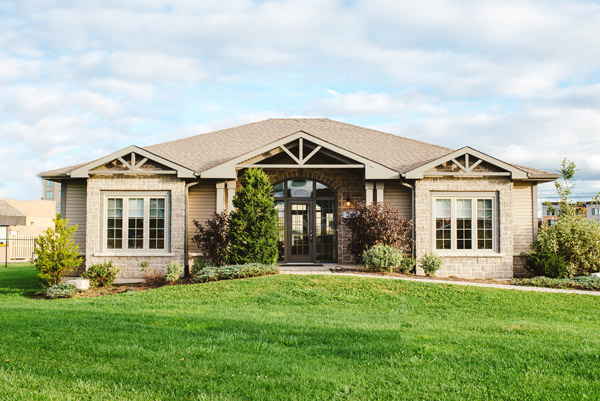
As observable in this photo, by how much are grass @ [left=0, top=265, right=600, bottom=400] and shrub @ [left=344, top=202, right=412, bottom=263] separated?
3980mm

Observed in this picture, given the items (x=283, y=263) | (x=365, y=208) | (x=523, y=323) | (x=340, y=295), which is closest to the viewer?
(x=523, y=323)

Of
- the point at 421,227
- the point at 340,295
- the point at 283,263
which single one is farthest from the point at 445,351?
the point at 283,263

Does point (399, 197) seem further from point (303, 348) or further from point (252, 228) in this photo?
point (303, 348)

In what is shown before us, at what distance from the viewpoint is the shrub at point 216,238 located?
1456cm

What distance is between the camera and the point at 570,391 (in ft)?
15.5

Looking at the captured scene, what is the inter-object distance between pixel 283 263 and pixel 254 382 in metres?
12.4

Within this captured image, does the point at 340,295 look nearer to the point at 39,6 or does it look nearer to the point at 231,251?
the point at 231,251

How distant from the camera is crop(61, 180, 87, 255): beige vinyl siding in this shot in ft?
55.6

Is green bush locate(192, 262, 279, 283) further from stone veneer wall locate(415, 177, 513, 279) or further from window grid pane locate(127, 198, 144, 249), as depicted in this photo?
stone veneer wall locate(415, 177, 513, 279)

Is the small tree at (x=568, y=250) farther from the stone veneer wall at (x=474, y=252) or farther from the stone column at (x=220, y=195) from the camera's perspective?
the stone column at (x=220, y=195)

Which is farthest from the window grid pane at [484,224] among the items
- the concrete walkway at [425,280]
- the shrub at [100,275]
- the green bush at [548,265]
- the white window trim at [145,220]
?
the shrub at [100,275]

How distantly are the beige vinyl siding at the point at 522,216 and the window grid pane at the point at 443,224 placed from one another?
2.84m

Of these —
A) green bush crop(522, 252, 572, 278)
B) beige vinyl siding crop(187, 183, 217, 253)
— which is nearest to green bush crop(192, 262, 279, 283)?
beige vinyl siding crop(187, 183, 217, 253)

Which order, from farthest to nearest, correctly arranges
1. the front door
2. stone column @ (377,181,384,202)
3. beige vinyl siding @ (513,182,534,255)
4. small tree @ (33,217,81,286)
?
the front door → beige vinyl siding @ (513,182,534,255) → stone column @ (377,181,384,202) → small tree @ (33,217,81,286)
